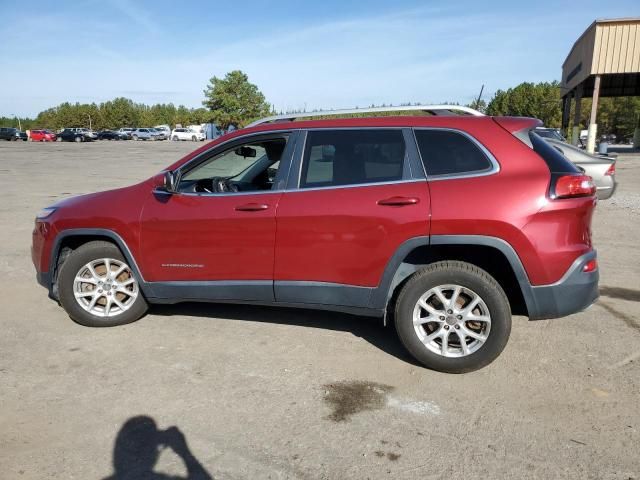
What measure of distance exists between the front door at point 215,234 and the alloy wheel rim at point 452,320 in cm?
118

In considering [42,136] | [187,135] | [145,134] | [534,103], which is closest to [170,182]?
[187,135]

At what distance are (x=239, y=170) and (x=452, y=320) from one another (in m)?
2.48

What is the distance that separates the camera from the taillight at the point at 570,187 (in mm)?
3428

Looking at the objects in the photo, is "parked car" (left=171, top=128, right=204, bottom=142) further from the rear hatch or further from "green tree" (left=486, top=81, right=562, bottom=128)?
the rear hatch

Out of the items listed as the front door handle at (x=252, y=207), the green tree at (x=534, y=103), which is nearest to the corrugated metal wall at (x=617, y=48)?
the front door handle at (x=252, y=207)

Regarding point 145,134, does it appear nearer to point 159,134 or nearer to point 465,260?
point 159,134

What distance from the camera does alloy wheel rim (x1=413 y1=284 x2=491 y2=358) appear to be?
143 inches

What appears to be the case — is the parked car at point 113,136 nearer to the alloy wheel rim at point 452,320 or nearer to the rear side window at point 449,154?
the rear side window at point 449,154

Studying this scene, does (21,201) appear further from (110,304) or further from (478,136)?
(478,136)

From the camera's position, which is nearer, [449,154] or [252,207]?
[449,154]

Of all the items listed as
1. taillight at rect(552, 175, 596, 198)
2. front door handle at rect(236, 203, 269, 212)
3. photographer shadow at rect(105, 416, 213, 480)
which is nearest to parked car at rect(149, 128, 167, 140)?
front door handle at rect(236, 203, 269, 212)

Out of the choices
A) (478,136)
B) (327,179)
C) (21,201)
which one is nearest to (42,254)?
(327,179)

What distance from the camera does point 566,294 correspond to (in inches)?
137

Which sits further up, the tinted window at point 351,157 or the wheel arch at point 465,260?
the tinted window at point 351,157
